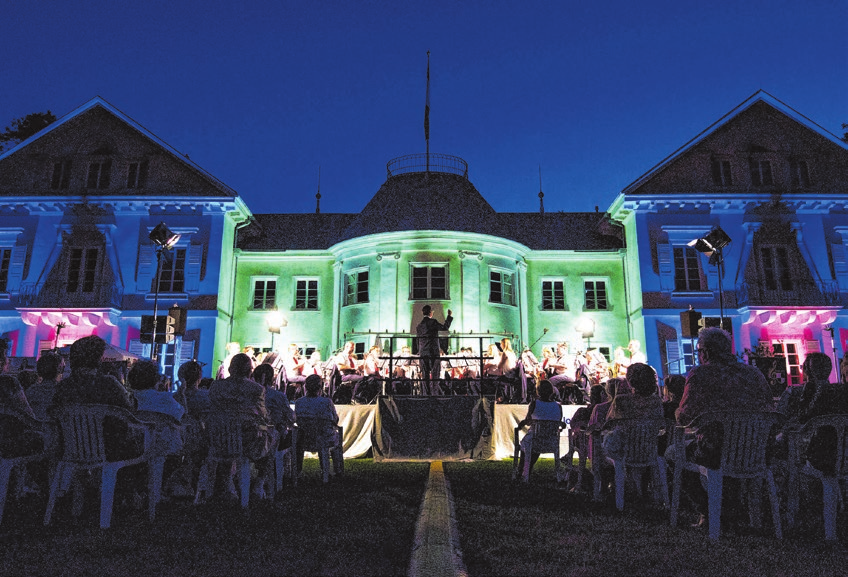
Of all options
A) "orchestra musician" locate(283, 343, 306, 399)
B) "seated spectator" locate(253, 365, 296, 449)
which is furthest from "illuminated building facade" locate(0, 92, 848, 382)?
"seated spectator" locate(253, 365, 296, 449)

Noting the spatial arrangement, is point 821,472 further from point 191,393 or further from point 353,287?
point 353,287

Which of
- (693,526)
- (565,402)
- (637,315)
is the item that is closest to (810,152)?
(637,315)

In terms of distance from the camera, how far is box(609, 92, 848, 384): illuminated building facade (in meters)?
22.7

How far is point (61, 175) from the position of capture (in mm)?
24625

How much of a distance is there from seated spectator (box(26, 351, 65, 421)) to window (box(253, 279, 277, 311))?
58.6 feet

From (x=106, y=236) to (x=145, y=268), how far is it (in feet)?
5.80

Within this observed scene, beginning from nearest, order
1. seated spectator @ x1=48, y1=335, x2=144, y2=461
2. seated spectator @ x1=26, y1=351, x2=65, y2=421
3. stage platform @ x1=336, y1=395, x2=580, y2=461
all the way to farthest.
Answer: seated spectator @ x1=48, y1=335, x2=144, y2=461 < seated spectator @ x1=26, y1=351, x2=65, y2=421 < stage platform @ x1=336, y1=395, x2=580, y2=461

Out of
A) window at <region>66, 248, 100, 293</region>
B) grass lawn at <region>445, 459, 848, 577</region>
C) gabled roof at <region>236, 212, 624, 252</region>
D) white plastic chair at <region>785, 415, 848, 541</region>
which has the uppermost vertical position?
gabled roof at <region>236, 212, 624, 252</region>

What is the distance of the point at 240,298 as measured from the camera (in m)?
24.9

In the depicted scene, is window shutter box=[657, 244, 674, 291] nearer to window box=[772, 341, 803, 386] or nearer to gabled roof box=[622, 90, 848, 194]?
gabled roof box=[622, 90, 848, 194]

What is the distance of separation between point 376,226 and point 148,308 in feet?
27.2

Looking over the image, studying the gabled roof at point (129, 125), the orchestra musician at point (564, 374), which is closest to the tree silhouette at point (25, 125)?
the gabled roof at point (129, 125)

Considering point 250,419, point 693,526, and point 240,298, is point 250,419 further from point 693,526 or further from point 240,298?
point 240,298

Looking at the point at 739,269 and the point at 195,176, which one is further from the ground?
the point at 195,176
